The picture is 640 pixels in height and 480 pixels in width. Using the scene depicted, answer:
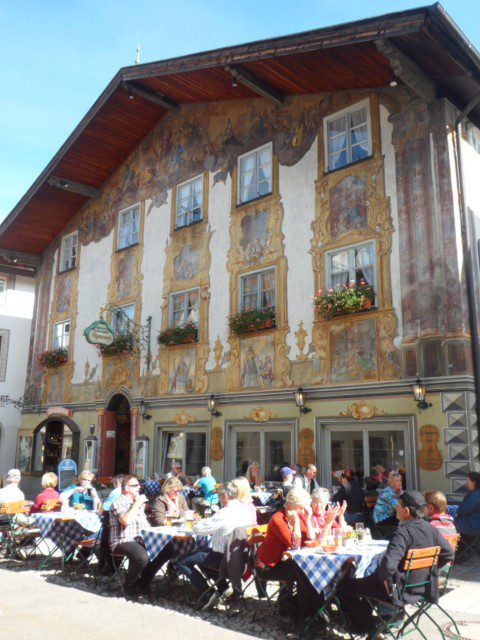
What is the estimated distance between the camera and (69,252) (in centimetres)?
2062

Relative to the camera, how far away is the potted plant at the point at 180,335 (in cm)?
1492

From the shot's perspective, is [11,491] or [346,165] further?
[346,165]

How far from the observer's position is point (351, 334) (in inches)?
461

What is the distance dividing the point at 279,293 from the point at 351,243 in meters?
1.99

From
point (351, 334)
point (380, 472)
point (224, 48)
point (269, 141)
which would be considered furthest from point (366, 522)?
point (224, 48)

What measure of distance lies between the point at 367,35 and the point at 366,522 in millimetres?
8232

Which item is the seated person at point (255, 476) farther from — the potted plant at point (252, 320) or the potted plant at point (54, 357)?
the potted plant at point (54, 357)

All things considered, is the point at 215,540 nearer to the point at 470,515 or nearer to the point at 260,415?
the point at 470,515

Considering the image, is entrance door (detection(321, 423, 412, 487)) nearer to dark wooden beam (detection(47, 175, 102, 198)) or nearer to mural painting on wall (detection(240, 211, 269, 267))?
mural painting on wall (detection(240, 211, 269, 267))

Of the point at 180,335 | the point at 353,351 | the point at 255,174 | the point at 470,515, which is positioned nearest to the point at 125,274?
the point at 180,335

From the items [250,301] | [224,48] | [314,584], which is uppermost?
[224,48]

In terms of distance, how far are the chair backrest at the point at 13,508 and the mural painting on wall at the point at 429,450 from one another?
21.4 feet

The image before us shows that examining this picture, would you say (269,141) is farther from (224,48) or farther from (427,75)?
(427,75)

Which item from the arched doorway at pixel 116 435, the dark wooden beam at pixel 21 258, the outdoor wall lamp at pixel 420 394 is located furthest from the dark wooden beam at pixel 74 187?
the outdoor wall lamp at pixel 420 394
